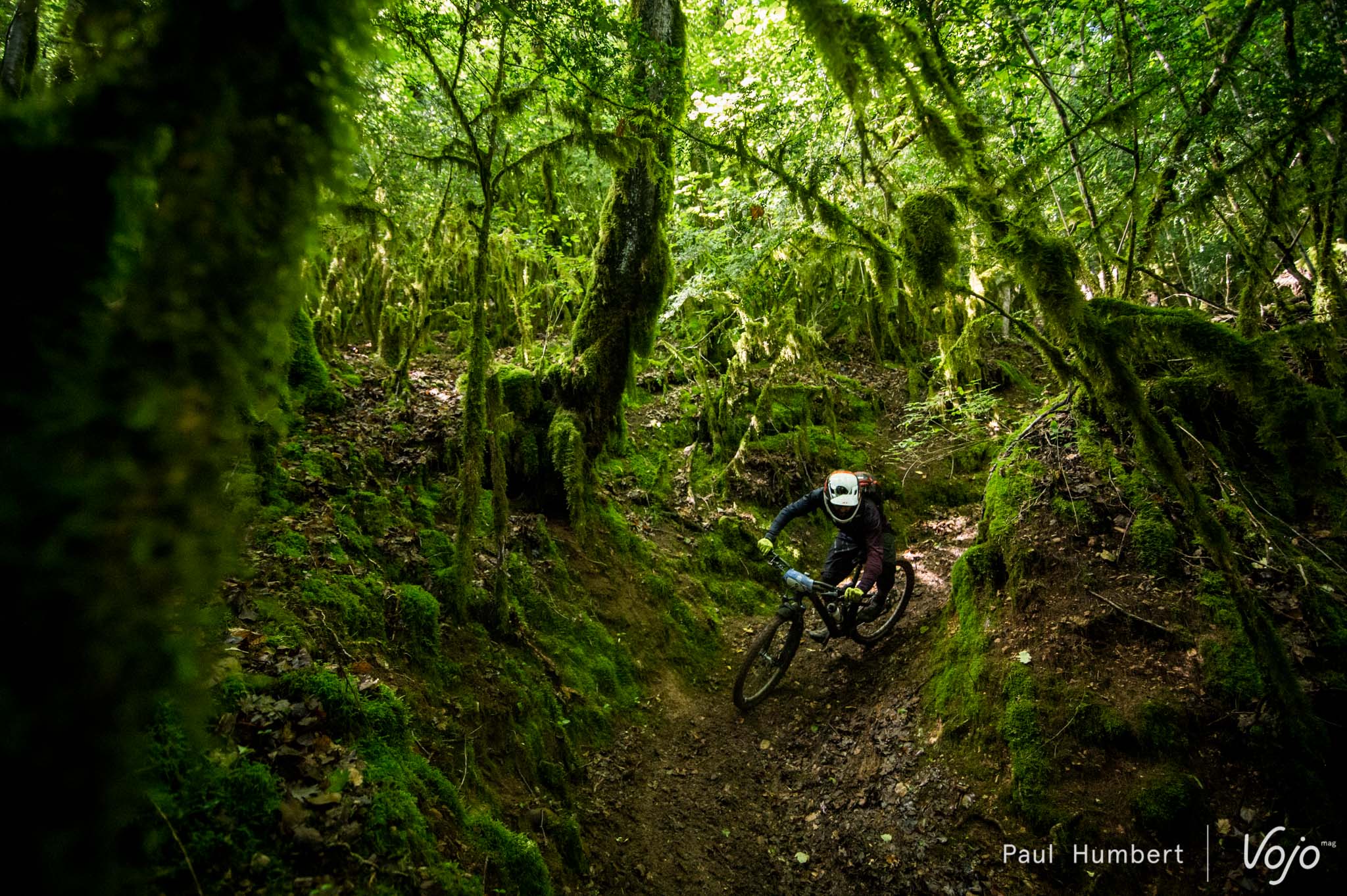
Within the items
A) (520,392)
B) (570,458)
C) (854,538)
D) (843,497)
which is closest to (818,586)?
(854,538)

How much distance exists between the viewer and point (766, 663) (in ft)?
22.1

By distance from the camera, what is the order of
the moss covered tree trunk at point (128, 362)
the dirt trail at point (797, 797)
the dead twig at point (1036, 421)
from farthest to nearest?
1. the dead twig at point (1036, 421)
2. the dirt trail at point (797, 797)
3. the moss covered tree trunk at point (128, 362)

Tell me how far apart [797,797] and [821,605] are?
79.7 inches

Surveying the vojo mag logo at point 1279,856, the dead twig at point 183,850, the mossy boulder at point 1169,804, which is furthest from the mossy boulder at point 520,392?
the vojo mag logo at point 1279,856

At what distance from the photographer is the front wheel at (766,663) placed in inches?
251

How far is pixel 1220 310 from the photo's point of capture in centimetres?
759

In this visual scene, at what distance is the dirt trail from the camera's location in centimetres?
426

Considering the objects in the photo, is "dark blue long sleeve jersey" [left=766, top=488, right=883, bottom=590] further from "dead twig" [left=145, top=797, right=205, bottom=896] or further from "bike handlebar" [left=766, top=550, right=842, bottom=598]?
"dead twig" [left=145, top=797, right=205, bottom=896]

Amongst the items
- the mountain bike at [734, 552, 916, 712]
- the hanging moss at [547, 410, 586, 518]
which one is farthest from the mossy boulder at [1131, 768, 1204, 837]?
the hanging moss at [547, 410, 586, 518]

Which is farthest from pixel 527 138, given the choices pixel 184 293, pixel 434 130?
pixel 184 293

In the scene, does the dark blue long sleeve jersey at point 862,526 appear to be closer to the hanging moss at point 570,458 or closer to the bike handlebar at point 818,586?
the bike handlebar at point 818,586

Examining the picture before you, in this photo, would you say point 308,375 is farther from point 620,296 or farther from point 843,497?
point 843,497

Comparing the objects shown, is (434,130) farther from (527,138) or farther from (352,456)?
(352,456)

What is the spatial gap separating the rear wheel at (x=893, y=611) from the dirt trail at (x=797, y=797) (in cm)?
22
